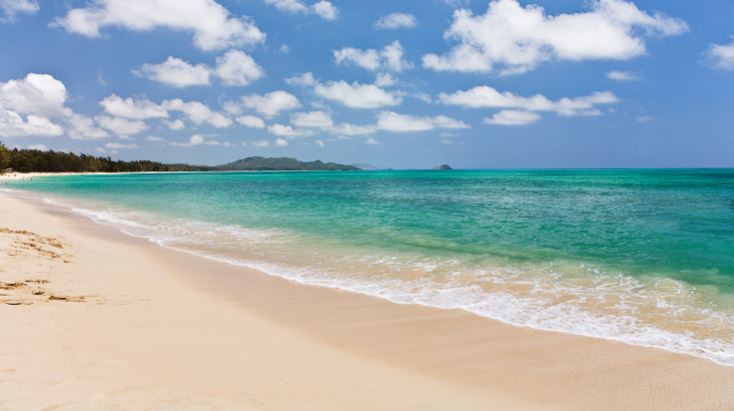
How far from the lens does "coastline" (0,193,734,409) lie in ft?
14.3

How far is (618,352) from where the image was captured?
596 cm

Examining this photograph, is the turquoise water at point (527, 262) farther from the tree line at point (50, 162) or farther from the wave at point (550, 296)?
the tree line at point (50, 162)

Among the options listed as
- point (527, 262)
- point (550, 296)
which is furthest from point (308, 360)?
point (527, 262)

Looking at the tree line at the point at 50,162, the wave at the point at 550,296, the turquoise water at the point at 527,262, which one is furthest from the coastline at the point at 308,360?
the tree line at the point at 50,162

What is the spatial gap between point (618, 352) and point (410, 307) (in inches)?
134

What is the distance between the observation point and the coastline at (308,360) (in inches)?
172

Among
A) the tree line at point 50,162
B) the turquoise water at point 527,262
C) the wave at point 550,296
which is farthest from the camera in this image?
the tree line at point 50,162

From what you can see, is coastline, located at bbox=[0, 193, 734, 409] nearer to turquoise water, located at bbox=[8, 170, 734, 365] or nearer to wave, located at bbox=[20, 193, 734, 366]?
wave, located at bbox=[20, 193, 734, 366]

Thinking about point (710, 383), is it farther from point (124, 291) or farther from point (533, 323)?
point (124, 291)

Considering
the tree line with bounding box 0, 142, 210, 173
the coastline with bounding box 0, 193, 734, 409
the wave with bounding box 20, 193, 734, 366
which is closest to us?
the coastline with bounding box 0, 193, 734, 409

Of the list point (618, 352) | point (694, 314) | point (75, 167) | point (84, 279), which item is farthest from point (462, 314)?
point (75, 167)

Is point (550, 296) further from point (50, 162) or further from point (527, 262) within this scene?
point (50, 162)

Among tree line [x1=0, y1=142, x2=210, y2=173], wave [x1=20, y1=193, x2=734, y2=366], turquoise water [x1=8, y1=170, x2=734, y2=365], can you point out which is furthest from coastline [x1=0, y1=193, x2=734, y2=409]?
tree line [x1=0, y1=142, x2=210, y2=173]

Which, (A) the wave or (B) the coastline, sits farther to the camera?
(A) the wave
